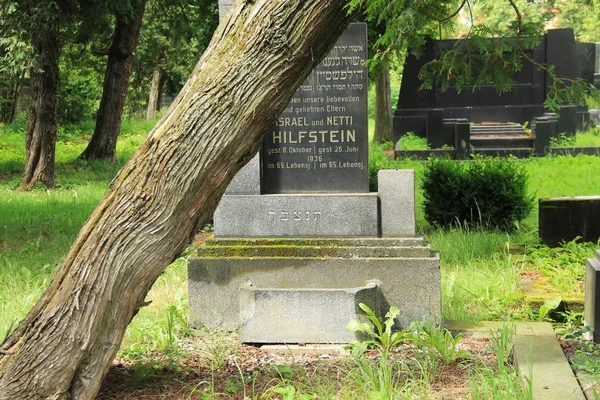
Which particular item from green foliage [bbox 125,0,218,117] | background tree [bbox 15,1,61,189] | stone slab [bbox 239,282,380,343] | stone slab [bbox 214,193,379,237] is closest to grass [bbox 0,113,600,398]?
stone slab [bbox 239,282,380,343]

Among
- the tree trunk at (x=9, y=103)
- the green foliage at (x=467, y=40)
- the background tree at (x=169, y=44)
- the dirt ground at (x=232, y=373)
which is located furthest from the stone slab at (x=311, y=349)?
the tree trunk at (x=9, y=103)

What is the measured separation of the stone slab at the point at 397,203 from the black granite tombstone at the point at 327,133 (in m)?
0.39

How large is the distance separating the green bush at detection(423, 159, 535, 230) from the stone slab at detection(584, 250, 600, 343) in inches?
181

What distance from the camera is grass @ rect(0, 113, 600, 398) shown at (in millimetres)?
4672

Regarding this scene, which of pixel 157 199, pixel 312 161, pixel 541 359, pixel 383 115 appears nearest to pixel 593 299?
pixel 541 359

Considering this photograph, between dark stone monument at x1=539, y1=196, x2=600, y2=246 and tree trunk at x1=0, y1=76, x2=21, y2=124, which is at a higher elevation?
tree trunk at x1=0, y1=76, x2=21, y2=124

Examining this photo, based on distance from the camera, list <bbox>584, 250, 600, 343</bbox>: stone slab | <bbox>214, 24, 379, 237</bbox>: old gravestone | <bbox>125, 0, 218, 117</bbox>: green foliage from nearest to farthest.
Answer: <bbox>584, 250, 600, 343</bbox>: stone slab, <bbox>214, 24, 379, 237</bbox>: old gravestone, <bbox>125, 0, 218, 117</bbox>: green foliage

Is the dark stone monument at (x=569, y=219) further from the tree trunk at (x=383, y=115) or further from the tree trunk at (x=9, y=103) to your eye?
the tree trunk at (x=9, y=103)

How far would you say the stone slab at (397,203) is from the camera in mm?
6453

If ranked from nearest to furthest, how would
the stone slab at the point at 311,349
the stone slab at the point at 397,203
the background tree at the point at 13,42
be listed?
the stone slab at the point at 311,349, the stone slab at the point at 397,203, the background tree at the point at 13,42

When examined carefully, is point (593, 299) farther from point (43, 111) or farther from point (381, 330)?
point (43, 111)

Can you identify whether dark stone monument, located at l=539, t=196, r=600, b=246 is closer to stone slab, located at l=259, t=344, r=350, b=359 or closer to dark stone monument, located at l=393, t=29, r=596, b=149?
stone slab, located at l=259, t=344, r=350, b=359

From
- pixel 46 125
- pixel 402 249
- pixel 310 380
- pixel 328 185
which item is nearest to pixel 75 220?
pixel 46 125

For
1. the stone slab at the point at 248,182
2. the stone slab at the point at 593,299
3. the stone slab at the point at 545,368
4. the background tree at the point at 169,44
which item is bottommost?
the stone slab at the point at 545,368
